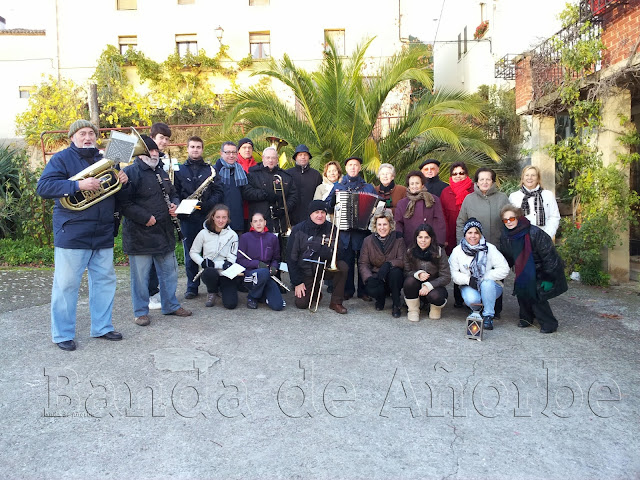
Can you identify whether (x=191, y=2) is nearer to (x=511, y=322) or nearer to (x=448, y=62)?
(x=448, y=62)

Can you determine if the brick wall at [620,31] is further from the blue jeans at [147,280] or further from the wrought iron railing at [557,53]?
the blue jeans at [147,280]

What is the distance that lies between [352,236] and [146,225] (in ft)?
8.32

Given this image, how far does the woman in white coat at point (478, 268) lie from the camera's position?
19.2 ft

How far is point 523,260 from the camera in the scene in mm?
5754

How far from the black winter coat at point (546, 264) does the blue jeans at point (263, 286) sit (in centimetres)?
287

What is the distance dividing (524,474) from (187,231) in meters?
5.01

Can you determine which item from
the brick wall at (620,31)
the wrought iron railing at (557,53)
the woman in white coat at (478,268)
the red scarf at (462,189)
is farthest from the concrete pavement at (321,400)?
the wrought iron railing at (557,53)

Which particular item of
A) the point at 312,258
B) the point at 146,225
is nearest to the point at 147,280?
the point at 146,225

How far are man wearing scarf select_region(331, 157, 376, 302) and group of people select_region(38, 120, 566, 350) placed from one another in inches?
0.6

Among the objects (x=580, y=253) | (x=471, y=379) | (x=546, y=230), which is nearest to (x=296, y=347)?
(x=471, y=379)

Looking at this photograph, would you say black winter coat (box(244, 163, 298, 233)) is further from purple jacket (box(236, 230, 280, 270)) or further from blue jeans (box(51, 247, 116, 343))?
blue jeans (box(51, 247, 116, 343))

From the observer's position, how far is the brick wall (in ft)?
23.6

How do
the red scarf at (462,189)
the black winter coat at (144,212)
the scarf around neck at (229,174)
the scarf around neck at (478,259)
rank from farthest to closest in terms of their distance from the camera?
the scarf around neck at (229,174), the red scarf at (462,189), the scarf around neck at (478,259), the black winter coat at (144,212)

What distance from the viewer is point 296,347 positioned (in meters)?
5.13
